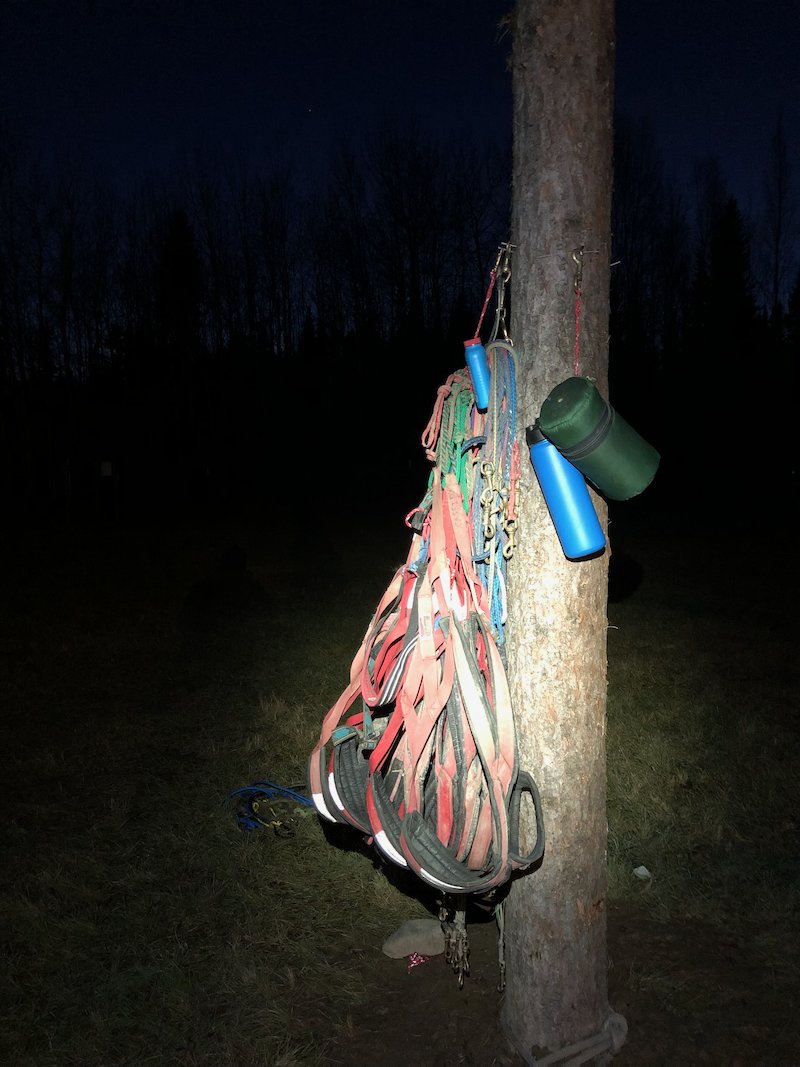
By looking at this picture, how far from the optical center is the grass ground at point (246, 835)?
2.88m

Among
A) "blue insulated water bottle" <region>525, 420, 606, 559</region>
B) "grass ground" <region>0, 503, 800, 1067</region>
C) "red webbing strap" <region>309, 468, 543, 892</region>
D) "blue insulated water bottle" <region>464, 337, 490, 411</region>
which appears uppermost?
"blue insulated water bottle" <region>464, 337, 490, 411</region>

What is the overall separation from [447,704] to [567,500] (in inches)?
27.8

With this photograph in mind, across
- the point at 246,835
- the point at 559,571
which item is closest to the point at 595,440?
the point at 559,571

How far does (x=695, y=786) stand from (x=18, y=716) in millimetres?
4708

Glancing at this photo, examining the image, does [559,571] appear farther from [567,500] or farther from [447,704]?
[447,704]

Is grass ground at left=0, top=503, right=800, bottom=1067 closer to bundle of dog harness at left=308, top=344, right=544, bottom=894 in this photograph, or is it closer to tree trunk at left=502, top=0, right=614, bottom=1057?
tree trunk at left=502, top=0, right=614, bottom=1057

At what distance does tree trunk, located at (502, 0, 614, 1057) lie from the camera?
2277 millimetres

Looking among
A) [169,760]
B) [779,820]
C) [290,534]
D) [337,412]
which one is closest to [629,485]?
[779,820]

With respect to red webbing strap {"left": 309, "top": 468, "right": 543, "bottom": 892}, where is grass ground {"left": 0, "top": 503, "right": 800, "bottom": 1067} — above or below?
below

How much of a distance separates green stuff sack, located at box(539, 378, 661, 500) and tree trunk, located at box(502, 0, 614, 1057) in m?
0.19

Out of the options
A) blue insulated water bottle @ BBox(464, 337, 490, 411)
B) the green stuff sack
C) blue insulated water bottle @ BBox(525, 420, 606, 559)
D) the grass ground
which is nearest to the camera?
the green stuff sack

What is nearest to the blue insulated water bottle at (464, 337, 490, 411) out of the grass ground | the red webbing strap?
the red webbing strap

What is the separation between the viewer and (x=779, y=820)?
4.12 metres

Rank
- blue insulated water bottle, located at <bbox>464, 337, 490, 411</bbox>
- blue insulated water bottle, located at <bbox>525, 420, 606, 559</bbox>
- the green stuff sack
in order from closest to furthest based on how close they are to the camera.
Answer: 1. the green stuff sack
2. blue insulated water bottle, located at <bbox>525, 420, 606, 559</bbox>
3. blue insulated water bottle, located at <bbox>464, 337, 490, 411</bbox>
